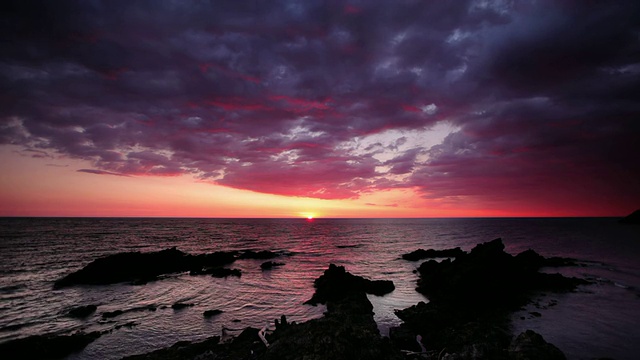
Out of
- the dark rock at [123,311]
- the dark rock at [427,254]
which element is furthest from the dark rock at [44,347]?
the dark rock at [427,254]

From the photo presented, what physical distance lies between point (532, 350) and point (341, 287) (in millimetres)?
19359

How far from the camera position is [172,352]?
15.1 meters

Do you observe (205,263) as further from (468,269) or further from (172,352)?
(468,269)

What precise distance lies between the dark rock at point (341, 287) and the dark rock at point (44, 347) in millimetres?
17057

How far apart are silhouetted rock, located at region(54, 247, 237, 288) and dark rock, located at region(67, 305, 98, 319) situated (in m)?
11.4

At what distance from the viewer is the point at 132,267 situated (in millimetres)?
39812

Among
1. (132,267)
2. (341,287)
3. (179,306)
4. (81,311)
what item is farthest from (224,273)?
(341,287)

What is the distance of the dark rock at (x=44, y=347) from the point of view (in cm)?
1568

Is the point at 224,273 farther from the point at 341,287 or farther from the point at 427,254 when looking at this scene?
the point at 427,254

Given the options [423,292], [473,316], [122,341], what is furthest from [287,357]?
[423,292]

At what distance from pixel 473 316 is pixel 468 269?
7.31m

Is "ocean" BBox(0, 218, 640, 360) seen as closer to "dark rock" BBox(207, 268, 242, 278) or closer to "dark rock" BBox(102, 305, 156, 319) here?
"dark rock" BBox(102, 305, 156, 319)

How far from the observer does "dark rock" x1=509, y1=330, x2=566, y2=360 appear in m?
9.20

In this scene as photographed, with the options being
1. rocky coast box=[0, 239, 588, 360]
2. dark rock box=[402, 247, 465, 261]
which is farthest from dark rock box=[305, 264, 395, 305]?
dark rock box=[402, 247, 465, 261]
